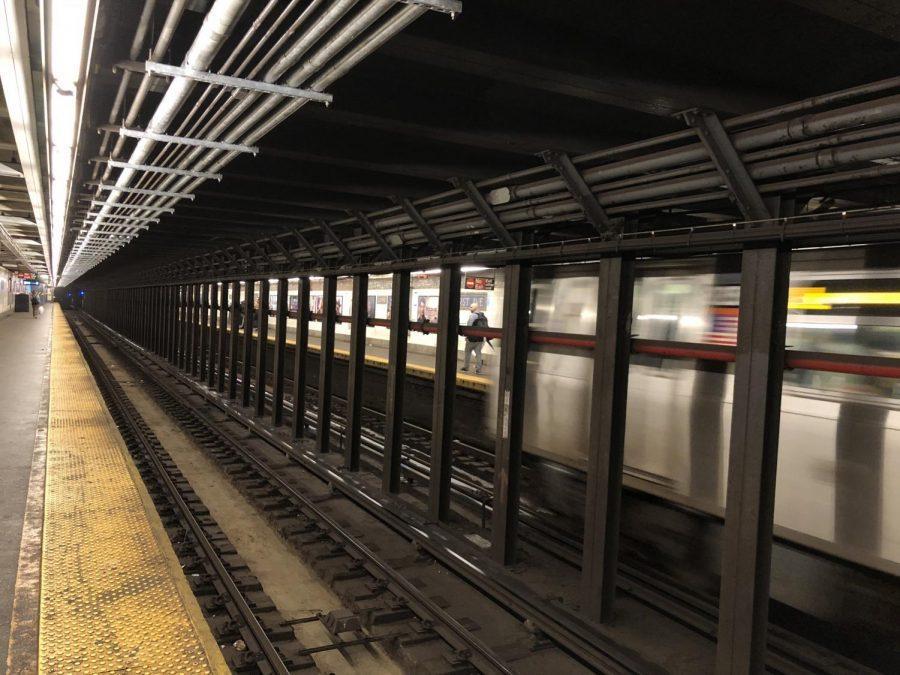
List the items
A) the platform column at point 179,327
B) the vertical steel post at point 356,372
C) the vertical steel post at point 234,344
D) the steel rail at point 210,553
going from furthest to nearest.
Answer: the platform column at point 179,327
the vertical steel post at point 234,344
the vertical steel post at point 356,372
the steel rail at point 210,553

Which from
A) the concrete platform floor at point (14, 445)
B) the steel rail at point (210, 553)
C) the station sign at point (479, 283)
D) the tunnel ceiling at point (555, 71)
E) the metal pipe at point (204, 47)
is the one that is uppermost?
the tunnel ceiling at point (555, 71)

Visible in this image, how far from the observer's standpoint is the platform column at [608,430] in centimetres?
432

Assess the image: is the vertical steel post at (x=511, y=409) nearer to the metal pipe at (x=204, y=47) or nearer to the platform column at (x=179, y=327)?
the metal pipe at (x=204, y=47)

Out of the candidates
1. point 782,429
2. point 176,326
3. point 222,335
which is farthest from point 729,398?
point 176,326

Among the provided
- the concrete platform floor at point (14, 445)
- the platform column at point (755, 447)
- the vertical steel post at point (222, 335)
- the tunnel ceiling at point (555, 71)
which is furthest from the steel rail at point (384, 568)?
the vertical steel post at point (222, 335)

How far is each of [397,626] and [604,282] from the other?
278 cm

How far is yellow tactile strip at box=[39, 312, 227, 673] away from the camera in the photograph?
2801mm

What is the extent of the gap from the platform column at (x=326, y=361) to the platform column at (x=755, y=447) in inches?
236

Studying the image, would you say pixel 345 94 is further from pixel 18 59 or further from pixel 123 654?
pixel 123 654

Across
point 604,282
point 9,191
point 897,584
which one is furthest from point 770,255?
point 9,191

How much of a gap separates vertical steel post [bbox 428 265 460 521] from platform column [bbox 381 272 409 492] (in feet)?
2.67

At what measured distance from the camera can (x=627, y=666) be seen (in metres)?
3.80

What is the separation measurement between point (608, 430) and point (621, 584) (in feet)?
4.84

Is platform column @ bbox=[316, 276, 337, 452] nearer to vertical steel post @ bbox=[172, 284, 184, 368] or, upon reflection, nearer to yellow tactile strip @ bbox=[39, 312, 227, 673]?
yellow tactile strip @ bbox=[39, 312, 227, 673]
